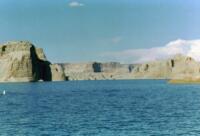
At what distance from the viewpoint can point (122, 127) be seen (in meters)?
51.9

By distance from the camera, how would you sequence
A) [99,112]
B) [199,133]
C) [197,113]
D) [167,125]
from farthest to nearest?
[99,112]
[197,113]
[167,125]
[199,133]

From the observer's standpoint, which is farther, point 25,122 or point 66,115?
point 66,115

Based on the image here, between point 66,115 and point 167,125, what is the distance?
17.3 metres

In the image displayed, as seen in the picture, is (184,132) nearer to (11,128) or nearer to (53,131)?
(53,131)

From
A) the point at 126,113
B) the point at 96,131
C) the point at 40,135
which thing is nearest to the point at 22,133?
the point at 40,135

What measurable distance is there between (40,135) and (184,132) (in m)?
13.3

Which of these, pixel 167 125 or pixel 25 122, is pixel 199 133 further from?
pixel 25 122

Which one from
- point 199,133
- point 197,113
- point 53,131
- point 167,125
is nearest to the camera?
point 199,133

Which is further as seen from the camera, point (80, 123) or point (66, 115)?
point (66, 115)

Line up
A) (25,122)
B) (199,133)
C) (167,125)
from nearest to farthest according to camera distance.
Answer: (199,133) < (167,125) < (25,122)

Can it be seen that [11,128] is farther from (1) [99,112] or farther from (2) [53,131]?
(1) [99,112]

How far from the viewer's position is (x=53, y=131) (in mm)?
49688

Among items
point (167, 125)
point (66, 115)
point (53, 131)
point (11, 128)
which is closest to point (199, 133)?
point (167, 125)

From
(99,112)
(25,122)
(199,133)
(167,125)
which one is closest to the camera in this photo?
(199,133)
